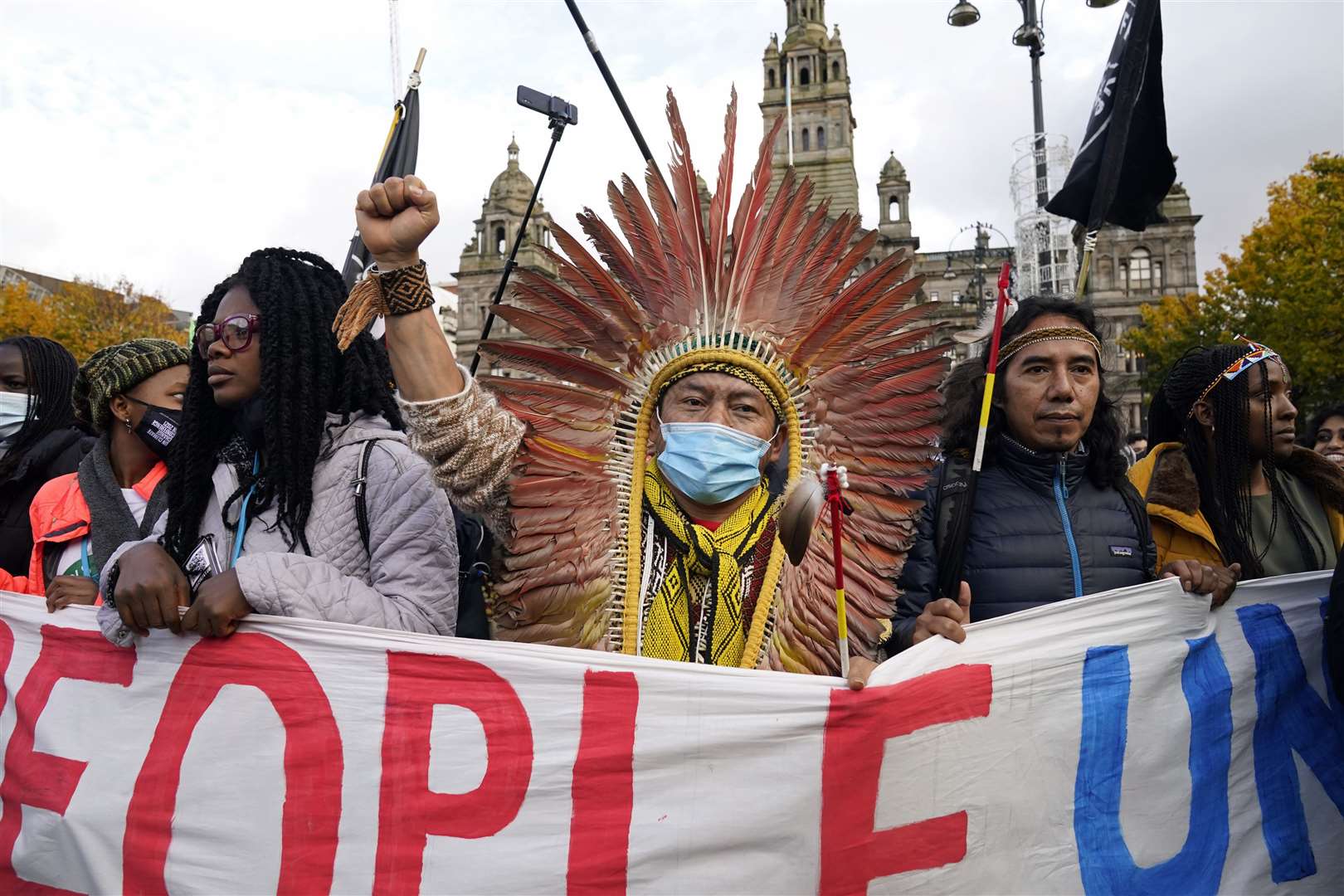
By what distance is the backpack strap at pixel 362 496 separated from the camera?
2.34 metres

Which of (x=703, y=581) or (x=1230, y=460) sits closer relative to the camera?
(x=703, y=581)

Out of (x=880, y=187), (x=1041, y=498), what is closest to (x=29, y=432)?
(x=1041, y=498)

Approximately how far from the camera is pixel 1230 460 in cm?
308

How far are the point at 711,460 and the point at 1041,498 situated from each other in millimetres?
952

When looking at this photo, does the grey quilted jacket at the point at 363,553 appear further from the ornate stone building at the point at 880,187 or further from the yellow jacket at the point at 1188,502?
the ornate stone building at the point at 880,187

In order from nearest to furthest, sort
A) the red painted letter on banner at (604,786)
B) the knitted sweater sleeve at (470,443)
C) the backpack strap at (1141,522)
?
1. the red painted letter on banner at (604,786)
2. the knitted sweater sleeve at (470,443)
3. the backpack strap at (1141,522)

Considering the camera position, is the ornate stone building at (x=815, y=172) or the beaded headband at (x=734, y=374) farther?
the ornate stone building at (x=815, y=172)

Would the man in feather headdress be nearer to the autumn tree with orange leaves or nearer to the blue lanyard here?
the blue lanyard

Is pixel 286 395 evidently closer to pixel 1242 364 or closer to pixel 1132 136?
pixel 1242 364

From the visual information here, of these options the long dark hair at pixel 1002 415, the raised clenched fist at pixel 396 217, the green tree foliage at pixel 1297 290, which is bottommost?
the long dark hair at pixel 1002 415

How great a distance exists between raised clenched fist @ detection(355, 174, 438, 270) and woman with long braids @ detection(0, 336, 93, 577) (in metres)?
2.16

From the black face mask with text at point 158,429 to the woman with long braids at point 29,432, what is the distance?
1.85ft

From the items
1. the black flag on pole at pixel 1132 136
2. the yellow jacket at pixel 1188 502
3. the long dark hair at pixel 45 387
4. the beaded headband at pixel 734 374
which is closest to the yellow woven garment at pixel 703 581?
the beaded headband at pixel 734 374

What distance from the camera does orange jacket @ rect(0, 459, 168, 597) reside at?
10.1ft
